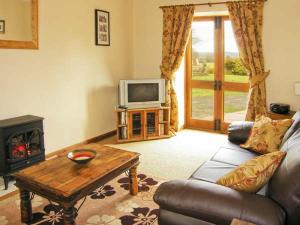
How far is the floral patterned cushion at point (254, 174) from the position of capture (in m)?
1.72

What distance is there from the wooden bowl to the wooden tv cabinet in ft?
6.90

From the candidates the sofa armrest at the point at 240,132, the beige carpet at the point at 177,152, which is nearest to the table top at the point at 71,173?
the beige carpet at the point at 177,152

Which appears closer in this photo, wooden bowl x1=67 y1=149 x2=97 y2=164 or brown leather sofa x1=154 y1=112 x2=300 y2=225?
brown leather sofa x1=154 y1=112 x2=300 y2=225

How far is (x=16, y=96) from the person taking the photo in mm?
3559

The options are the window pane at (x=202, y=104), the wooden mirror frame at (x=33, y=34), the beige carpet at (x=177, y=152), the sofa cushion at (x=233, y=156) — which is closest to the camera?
the sofa cushion at (x=233, y=156)

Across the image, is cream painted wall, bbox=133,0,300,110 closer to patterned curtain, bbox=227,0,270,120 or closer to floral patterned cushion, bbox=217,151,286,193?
patterned curtain, bbox=227,0,270,120

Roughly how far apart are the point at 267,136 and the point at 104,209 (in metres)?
1.76

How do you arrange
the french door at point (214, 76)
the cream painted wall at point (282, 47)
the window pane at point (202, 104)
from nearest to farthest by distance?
the cream painted wall at point (282, 47), the french door at point (214, 76), the window pane at point (202, 104)

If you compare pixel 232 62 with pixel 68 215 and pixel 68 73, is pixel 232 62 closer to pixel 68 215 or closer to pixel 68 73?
pixel 68 73

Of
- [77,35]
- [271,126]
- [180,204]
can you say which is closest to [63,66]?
[77,35]

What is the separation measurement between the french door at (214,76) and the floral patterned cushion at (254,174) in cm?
349

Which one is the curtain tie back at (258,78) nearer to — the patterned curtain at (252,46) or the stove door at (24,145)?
the patterned curtain at (252,46)

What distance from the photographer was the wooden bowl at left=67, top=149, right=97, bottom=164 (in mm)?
2488

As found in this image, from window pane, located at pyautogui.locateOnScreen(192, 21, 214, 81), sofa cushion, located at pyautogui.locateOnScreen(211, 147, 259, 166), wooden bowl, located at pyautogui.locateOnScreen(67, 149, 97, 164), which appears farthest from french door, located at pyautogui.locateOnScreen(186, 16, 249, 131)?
wooden bowl, located at pyautogui.locateOnScreen(67, 149, 97, 164)
